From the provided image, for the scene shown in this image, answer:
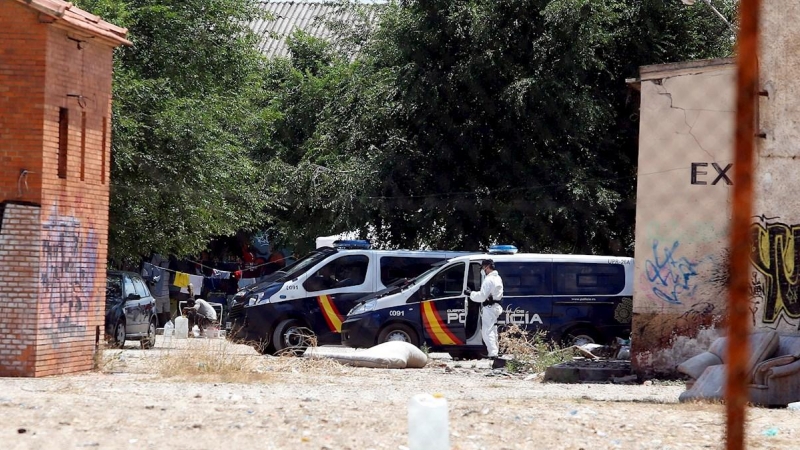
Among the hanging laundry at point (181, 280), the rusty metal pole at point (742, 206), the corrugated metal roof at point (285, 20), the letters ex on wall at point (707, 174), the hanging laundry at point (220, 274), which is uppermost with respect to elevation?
the corrugated metal roof at point (285, 20)

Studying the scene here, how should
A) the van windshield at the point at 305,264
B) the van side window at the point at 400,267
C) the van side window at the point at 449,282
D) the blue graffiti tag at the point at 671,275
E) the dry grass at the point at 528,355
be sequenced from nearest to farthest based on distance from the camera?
1. the blue graffiti tag at the point at 671,275
2. the dry grass at the point at 528,355
3. the van side window at the point at 449,282
4. the van windshield at the point at 305,264
5. the van side window at the point at 400,267

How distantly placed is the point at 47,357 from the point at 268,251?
94.6 ft

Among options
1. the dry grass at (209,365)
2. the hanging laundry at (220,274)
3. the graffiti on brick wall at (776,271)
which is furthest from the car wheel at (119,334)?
the hanging laundry at (220,274)

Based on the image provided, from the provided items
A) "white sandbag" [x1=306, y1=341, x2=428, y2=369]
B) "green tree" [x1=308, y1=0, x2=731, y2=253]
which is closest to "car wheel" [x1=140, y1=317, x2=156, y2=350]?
"white sandbag" [x1=306, y1=341, x2=428, y2=369]

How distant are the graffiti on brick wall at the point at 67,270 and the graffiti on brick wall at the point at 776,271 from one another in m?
8.39

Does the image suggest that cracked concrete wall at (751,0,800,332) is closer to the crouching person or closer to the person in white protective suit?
the person in white protective suit

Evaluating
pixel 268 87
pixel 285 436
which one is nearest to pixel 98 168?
pixel 285 436

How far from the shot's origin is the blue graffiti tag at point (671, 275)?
48.3 feet

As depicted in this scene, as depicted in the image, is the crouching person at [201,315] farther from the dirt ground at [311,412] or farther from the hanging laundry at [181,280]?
the dirt ground at [311,412]

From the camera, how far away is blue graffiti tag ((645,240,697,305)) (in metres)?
14.7

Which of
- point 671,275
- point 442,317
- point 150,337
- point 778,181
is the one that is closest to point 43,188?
point 442,317

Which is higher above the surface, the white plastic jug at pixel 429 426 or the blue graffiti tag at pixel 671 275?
the blue graffiti tag at pixel 671 275

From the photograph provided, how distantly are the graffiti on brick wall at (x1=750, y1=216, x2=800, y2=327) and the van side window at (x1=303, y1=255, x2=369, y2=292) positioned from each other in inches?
331

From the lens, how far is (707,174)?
14.7 m
